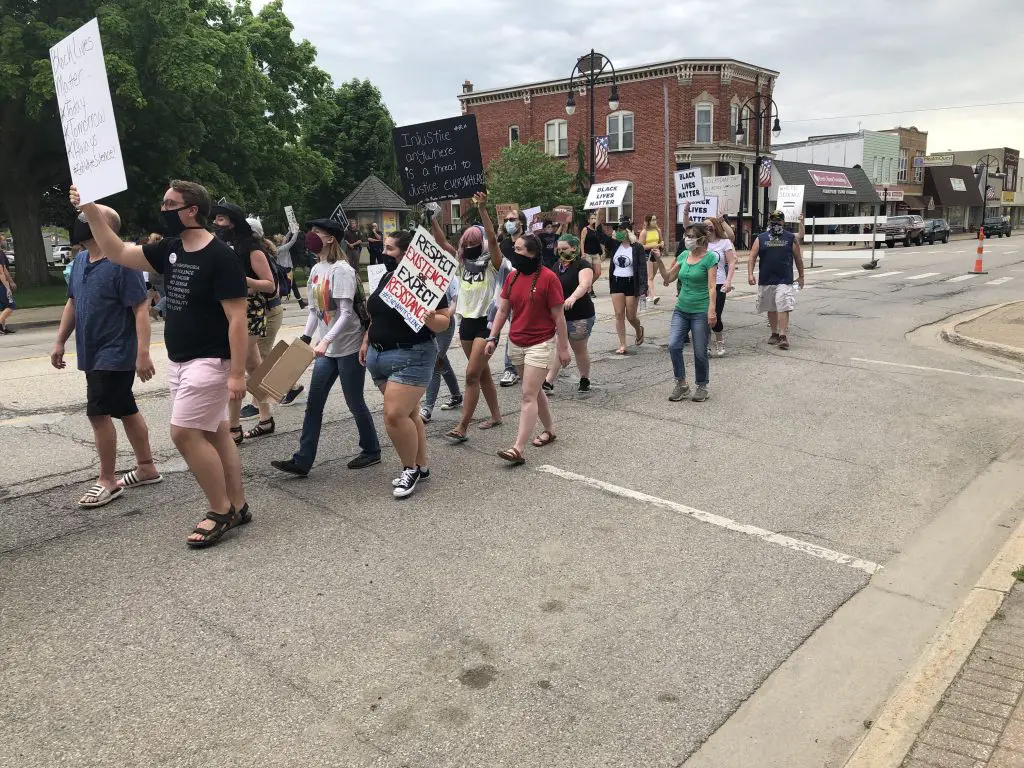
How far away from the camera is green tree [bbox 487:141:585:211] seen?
122 ft

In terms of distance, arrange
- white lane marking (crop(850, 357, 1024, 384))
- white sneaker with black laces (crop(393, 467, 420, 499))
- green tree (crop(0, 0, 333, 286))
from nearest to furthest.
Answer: white sneaker with black laces (crop(393, 467, 420, 499)) < white lane marking (crop(850, 357, 1024, 384)) < green tree (crop(0, 0, 333, 286))

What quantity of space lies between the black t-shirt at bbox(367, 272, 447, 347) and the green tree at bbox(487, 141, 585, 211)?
32.3 metres

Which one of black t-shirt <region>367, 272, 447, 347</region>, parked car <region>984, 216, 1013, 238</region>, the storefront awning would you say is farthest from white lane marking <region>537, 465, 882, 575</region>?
the storefront awning

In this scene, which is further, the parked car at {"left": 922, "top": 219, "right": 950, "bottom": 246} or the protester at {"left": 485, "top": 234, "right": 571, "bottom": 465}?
the parked car at {"left": 922, "top": 219, "right": 950, "bottom": 246}

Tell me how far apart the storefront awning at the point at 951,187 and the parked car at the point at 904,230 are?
25.5 m

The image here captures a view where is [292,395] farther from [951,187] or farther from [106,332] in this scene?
[951,187]

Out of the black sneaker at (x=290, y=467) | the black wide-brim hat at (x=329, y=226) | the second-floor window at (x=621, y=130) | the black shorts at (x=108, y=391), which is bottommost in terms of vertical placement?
the black sneaker at (x=290, y=467)

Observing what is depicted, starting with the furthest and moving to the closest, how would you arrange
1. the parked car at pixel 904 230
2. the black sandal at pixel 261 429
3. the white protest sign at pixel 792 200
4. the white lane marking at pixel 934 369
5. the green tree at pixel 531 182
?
the parked car at pixel 904 230, the green tree at pixel 531 182, the white protest sign at pixel 792 200, the white lane marking at pixel 934 369, the black sandal at pixel 261 429

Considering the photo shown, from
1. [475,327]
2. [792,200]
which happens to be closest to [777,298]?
[475,327]

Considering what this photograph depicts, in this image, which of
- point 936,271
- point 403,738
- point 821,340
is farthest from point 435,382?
point 936,271

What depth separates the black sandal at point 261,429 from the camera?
6977 mm

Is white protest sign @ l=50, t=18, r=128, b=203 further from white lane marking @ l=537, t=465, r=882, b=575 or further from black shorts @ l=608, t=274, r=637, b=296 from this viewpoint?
black shorts @ l=608, t=274, r=637, b=296

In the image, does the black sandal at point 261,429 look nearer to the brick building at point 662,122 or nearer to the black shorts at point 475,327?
the black shorts at point 475,327

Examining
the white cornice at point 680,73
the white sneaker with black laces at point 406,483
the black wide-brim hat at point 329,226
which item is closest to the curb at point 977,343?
the white sneaker with black laces at point 406,483
